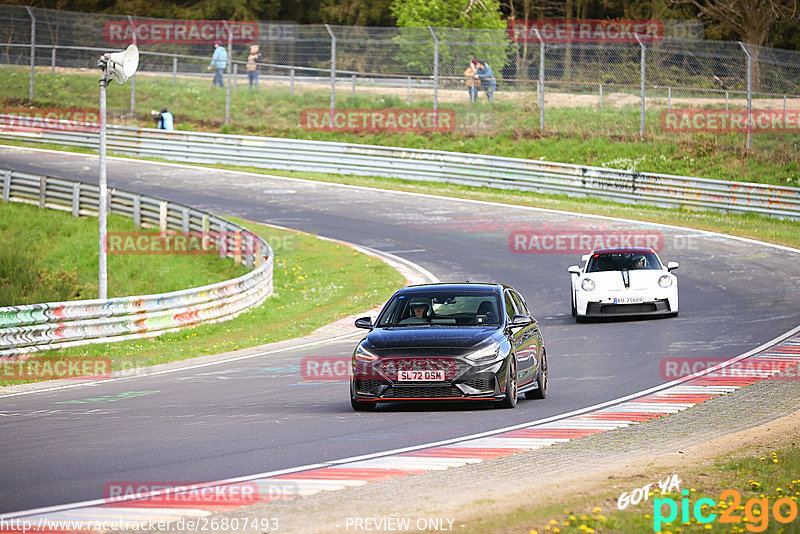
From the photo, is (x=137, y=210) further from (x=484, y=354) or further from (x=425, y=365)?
(x=484, y=354)

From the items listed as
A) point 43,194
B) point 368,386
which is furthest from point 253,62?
point 368,386

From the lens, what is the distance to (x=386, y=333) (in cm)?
1209

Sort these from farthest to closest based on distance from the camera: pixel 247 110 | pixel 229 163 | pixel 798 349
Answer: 1. pixel 247 110
2. pixel 229 163
3. pixel 798 349

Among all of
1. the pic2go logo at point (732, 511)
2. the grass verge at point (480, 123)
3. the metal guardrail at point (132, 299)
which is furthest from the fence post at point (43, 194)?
the pic2go logo at point (732, 511)

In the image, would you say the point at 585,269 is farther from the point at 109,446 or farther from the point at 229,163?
the point at 229,163

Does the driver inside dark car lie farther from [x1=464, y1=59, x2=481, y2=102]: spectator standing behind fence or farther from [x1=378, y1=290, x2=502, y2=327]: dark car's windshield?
[x1=464, y1=59, x2=481, y2=102]: spectator standing behind fence

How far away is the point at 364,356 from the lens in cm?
1178

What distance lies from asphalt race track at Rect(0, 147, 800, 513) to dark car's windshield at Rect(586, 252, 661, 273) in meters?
1.08

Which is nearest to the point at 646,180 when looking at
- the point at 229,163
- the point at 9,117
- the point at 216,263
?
the point at 216,263

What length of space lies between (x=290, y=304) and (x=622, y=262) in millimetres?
7455

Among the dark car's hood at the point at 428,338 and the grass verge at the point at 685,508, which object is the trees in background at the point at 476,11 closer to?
the dark car's hood at the point at 428,338

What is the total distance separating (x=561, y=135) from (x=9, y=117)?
2259 cm

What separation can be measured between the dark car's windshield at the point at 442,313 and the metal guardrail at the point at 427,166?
21.4 metres

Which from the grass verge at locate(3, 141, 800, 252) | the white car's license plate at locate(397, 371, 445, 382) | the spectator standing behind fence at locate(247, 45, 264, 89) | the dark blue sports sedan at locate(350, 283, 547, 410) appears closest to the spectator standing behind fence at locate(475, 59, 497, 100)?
the grass verge at locate(3, 141, 800, 252)
